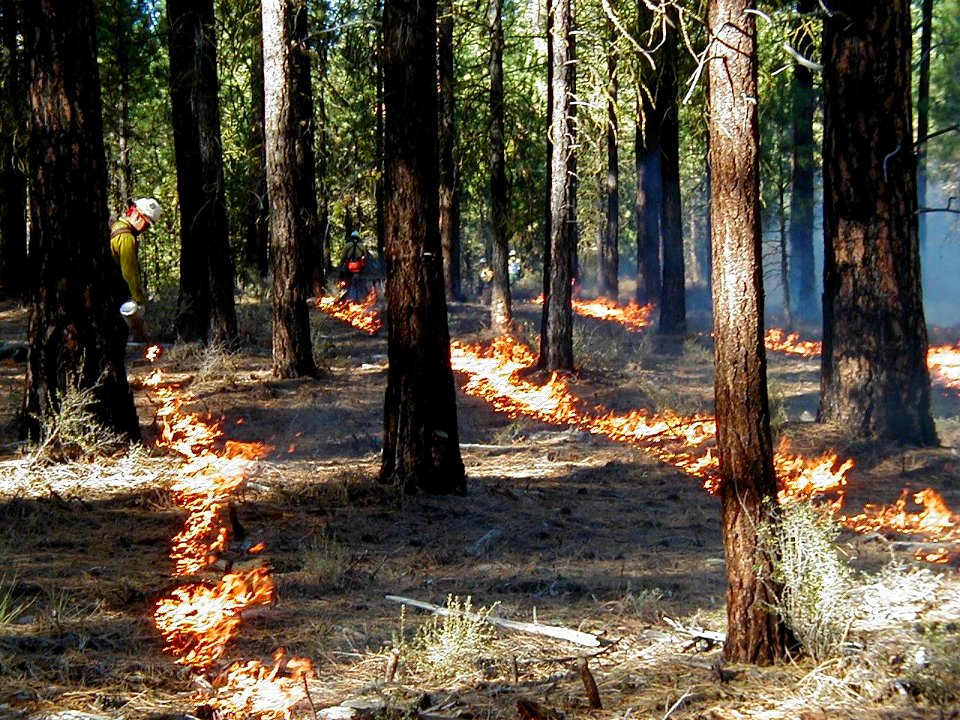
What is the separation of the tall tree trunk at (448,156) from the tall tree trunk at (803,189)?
276 inches

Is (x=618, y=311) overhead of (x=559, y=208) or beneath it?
beneath

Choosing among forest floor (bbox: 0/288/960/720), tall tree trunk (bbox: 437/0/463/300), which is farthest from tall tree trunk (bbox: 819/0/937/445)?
tall tree trunk (bbox: 437/0/463/300)

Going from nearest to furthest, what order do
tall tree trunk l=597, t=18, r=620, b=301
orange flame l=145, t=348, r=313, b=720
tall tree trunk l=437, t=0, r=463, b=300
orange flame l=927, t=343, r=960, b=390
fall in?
orange flame l=145, t=348, r=313, b=720, orange flame l=927, t=343, r=960, b=390, tall tree trunk l=437, t=0, r=463, b=300, tall tree trunk l=597, t=18, r=620, b=301

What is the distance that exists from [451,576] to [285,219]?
7.71 metres

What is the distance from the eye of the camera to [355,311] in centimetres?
2227

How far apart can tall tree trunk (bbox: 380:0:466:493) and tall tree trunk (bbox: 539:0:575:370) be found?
21.8 feet

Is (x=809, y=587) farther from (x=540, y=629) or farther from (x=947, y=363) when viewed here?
(x=947, y=363)

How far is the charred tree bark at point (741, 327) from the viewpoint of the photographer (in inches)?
200

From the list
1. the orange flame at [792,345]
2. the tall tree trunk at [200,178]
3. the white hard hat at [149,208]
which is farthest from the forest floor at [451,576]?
the orange flame at [792,345]

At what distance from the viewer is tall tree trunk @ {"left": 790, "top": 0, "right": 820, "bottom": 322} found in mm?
26641

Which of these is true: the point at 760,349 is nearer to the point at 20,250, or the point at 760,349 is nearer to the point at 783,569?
the point at 783,569

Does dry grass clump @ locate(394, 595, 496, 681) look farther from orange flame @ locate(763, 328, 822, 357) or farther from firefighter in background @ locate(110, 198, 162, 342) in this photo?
orange flame @ locate(763, 328, 822, 357)

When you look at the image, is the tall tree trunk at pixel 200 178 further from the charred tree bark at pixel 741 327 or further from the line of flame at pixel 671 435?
the charred tree bark at pixel 741 327

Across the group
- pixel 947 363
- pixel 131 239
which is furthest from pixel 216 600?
pixel 947 363
